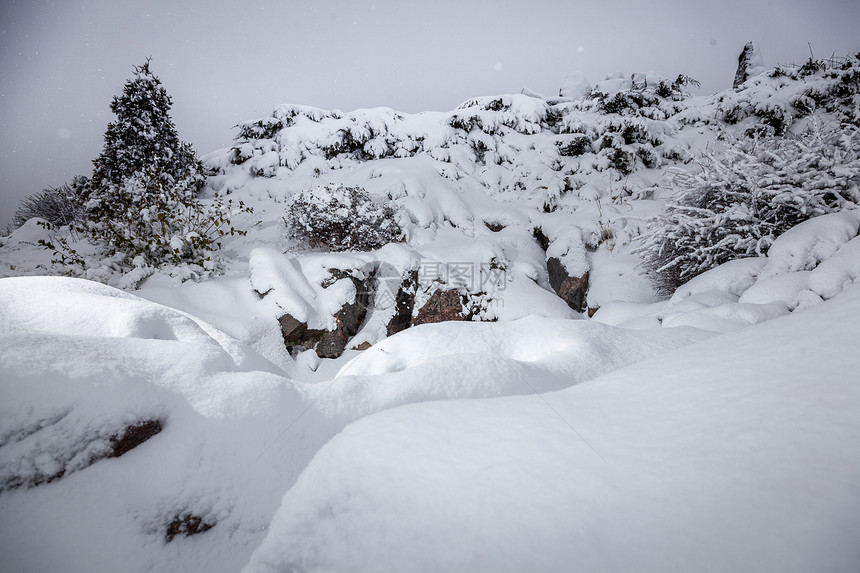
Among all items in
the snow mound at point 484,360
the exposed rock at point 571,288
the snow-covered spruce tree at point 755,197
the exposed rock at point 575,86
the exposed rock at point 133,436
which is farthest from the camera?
the exposed rock at point 575,86

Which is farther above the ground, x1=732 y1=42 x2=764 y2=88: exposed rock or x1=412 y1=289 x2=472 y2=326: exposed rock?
x1=732 y1=42 x2=764 y2=88: exposed rock

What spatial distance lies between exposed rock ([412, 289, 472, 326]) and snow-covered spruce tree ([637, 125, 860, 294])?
283 cm

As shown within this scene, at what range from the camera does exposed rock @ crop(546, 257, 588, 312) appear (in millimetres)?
5832

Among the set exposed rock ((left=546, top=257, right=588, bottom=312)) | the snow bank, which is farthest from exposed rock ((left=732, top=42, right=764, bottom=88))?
the snow bank

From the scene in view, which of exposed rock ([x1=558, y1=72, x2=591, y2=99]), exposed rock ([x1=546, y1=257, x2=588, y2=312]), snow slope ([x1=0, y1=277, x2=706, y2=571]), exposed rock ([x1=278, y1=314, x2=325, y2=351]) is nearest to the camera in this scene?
snow slope ([x1=0, y1=277, x2=706, y2=571])

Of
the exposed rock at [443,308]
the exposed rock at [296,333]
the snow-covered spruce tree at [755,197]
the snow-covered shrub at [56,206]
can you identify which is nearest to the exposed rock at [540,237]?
the exposed rock at [443,308]

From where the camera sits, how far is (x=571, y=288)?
591 cm

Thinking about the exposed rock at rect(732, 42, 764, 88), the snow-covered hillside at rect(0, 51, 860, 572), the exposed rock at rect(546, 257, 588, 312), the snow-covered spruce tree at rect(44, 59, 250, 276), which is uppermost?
the exposed rock at rect(732, 42, 764, 88)

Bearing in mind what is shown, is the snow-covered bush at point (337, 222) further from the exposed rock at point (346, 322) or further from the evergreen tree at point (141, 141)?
the evergreen tree at point (141, 141)

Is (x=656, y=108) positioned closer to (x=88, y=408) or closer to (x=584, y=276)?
(x=584, y=276)

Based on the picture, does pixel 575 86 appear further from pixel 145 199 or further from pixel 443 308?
pixel 145 199

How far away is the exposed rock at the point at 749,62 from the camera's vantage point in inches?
546

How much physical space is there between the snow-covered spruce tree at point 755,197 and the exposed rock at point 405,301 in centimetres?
355

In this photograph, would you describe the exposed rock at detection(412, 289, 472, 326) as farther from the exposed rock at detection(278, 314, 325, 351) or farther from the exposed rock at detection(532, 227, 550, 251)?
the exposed rock at detection(532, 227, 550, 251)
